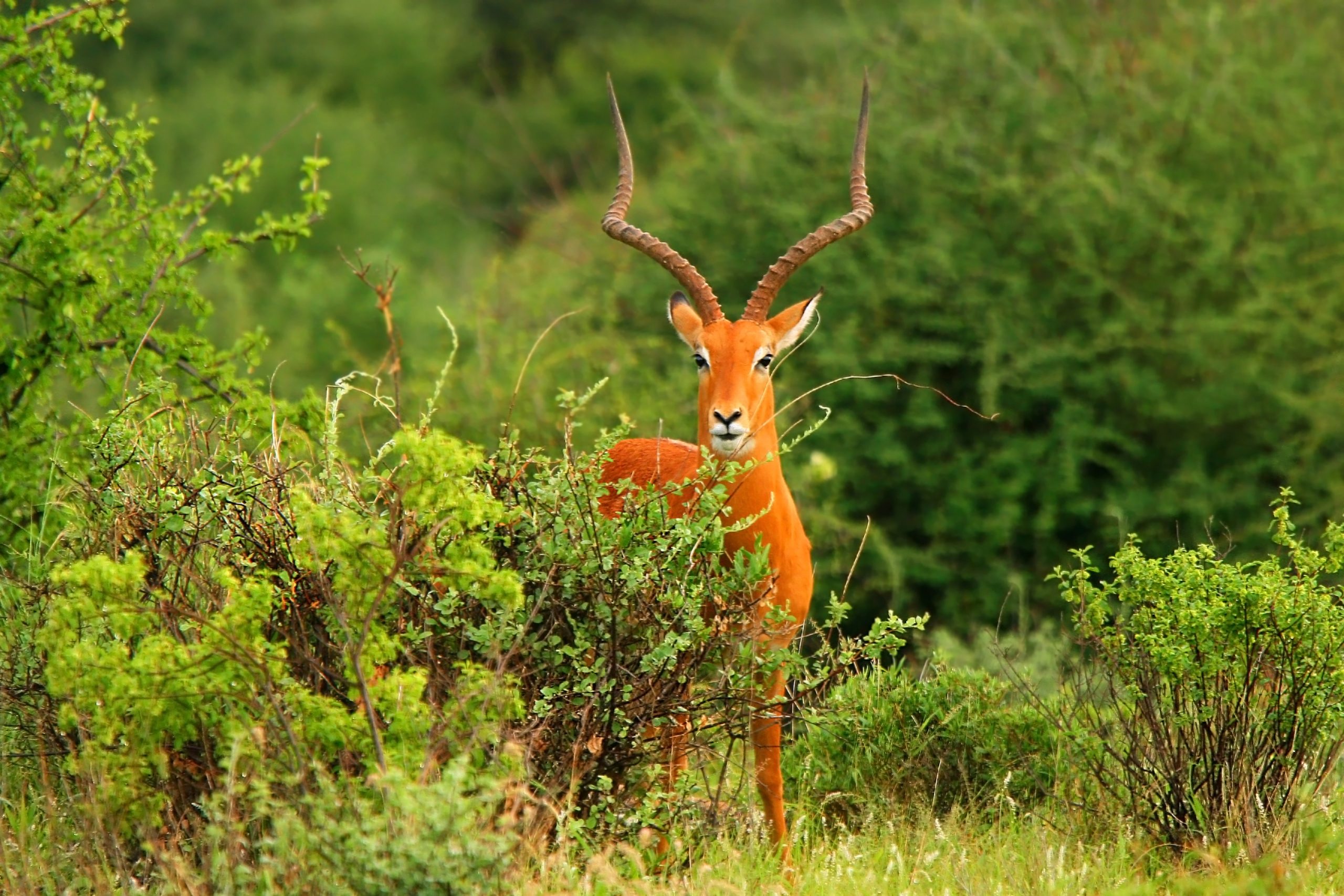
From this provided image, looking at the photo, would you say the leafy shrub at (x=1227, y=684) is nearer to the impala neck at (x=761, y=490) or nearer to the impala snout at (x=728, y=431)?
the impala neck at (x=761, y=490)

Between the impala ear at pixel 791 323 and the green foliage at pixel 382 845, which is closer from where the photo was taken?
the green foliage at pixel 382 845

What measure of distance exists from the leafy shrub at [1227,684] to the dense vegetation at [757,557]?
0.06 ft

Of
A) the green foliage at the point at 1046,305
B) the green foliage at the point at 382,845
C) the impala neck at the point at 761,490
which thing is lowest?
the green foliage at the point at 382,845

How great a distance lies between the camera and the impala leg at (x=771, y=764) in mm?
5660

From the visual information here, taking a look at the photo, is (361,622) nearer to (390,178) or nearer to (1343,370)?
(1343,370)

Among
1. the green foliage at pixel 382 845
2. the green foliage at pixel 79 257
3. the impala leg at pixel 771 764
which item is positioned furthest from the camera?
the green foliage at pixel 79 257

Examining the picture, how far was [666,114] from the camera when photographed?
25250 millimetres

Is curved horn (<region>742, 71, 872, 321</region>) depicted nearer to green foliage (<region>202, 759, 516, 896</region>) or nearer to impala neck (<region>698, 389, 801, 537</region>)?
impala neck (<region>698, 389, 801, 537</region>)

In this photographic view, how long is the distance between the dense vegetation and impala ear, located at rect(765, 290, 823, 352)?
698mm

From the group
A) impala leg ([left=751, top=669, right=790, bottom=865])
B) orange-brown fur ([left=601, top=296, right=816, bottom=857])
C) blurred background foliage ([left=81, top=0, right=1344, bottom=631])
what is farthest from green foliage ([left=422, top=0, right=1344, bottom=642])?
impala leg ([left=751, top=669, right=790, bottom=865])

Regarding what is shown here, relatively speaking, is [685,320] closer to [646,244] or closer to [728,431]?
[646,244]

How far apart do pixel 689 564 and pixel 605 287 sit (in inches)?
348

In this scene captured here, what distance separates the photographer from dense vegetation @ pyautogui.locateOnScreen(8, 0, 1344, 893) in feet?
15.1

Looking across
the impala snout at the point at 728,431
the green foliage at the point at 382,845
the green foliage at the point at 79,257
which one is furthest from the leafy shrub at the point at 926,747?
the green foliage at the point at 79,257
